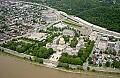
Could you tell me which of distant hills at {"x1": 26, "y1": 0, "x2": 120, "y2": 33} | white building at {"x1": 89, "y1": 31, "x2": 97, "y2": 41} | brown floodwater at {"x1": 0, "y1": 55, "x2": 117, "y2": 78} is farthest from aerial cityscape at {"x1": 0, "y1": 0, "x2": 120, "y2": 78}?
distant hills at {"x1": 26, "y1": 0, "x2": 120, "y2": 33}

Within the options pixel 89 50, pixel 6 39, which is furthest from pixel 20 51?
pixel 89 50

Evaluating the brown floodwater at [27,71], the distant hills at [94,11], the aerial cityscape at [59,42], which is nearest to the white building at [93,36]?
the aerial cityscape at [59,42]

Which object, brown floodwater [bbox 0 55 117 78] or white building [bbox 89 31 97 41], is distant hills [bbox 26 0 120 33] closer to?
white building [bbox 89 31 97 41]

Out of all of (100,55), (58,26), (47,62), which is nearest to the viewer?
(47,62)

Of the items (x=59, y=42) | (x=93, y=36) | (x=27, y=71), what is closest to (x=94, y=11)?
(x=93, y=36)

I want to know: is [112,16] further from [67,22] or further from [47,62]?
[47,62]

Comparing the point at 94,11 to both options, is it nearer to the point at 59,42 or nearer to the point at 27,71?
the point at 59,42

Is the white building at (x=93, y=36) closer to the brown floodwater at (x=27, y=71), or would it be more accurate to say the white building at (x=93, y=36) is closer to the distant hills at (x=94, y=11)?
the distant hills at (x=94, y=11)
